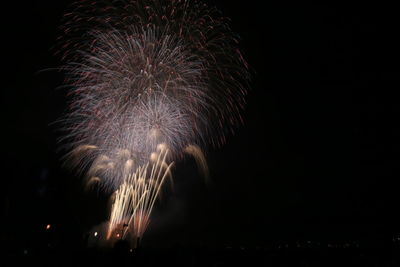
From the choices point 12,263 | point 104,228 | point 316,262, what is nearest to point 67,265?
point 12,263

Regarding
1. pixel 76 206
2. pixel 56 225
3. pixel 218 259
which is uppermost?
pixel 76 206

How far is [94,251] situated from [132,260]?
5.81 ft

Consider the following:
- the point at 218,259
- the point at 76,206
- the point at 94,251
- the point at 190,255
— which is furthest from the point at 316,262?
the point at 76,206

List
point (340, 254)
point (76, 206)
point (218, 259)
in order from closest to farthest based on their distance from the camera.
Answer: point (218, 259), point (340, 254), point (76, 206)

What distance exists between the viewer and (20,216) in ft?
114

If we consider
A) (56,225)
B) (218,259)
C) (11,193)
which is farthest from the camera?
(56,225)

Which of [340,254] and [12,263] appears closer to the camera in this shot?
[12,263]

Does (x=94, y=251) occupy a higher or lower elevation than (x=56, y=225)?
lower

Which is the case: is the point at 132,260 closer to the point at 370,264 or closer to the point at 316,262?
the point at 316,262

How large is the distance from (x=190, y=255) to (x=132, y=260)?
123 inches

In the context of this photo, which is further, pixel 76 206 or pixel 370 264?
pixel 76 206

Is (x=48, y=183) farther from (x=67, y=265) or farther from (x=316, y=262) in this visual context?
(x=316, y=262)

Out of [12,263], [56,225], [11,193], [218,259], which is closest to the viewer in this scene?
[12,263]

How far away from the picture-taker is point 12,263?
42.1 feet
